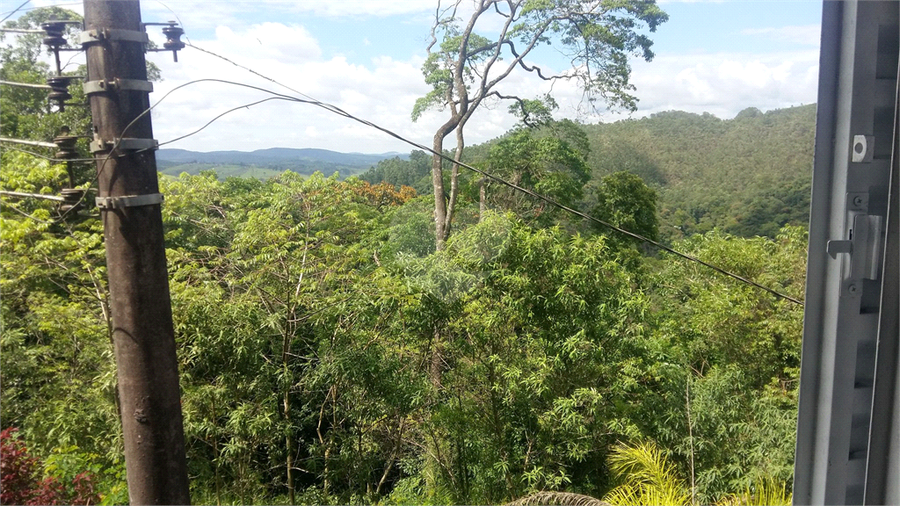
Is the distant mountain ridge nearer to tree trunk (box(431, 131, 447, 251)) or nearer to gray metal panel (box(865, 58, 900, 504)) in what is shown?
tree trunk (box(431, 131, 447, 251))

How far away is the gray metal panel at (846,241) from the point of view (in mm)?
927

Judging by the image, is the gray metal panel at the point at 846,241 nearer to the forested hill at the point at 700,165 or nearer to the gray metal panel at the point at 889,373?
the gray metal panel at the point at 889,373

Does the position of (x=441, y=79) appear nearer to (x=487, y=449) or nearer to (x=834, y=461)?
(x=487, y=449)

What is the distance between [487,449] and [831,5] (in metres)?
2.88

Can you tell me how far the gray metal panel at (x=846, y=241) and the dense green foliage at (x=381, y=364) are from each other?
1.58 metres

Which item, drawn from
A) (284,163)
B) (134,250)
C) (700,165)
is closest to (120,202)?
(134,250)

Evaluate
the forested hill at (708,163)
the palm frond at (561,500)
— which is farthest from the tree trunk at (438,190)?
the palm frond at (561,500)

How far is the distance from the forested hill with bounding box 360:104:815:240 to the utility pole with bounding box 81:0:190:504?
133 inches

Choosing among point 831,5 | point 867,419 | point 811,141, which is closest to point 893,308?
point 867,419

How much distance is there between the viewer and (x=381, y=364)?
307 centimetres

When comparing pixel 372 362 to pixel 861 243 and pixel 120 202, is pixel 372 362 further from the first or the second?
pixel 861 243

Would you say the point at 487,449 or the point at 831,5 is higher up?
the point at 831,5

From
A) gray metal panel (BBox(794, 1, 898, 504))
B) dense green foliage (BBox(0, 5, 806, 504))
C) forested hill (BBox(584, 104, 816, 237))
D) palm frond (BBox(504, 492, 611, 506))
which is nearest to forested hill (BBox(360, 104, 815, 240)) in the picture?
forested hill (BBox(584, 104, 816, 237))

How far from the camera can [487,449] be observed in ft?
11.0
